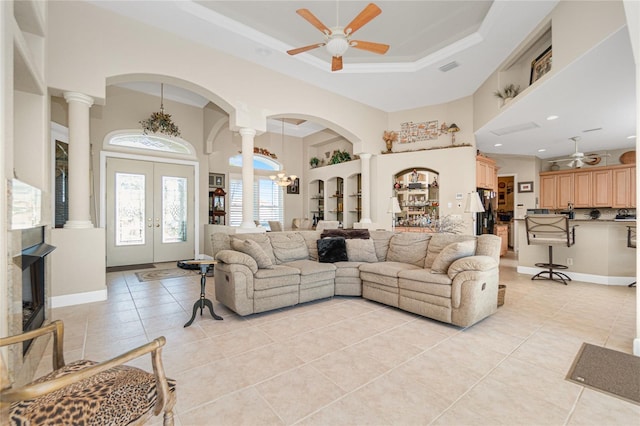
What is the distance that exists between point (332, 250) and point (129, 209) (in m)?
5.19

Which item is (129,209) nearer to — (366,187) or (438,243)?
(366,187)

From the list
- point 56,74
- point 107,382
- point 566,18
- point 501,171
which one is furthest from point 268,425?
point 501,171

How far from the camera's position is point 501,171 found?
8.94m

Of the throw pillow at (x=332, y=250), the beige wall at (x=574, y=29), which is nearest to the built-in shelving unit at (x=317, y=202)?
the throw pillow at (x=332, y=250)

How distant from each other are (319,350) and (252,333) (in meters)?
0.77

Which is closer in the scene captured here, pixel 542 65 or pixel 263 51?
pixel 542 65

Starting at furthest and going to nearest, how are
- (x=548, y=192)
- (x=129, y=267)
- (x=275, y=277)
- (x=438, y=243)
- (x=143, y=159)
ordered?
(x=548, y=192) < (x=143, y=159) < (x=129, y=267) < (x=438, y=243) < (x=275, y=277)

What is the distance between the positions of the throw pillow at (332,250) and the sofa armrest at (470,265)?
5.28 feet

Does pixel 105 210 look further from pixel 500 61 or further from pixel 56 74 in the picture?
pixel 500 61

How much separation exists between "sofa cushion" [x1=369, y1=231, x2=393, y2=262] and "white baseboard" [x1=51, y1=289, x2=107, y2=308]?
13.0 ft

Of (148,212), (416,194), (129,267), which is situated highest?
(416,194)

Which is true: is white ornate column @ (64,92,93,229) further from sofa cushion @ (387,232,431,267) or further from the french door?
sofa cushion @ (387,232,431,267)

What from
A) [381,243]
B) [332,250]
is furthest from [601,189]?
[332,250]

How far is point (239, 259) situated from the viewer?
3.31 metres
